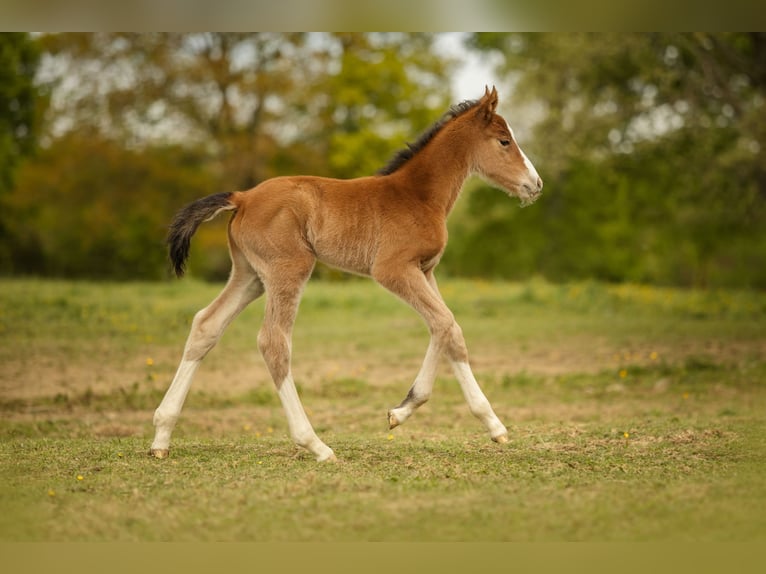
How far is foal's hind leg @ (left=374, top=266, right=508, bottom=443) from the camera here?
6441 millimetres

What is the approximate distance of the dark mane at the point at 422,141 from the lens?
23.1 feet

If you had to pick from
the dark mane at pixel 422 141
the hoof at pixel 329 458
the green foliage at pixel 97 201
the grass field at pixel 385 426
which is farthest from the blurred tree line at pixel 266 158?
the hoof at pixel 329 458

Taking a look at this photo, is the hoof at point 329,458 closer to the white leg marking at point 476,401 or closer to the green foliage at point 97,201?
the white leg marking at point 476,401

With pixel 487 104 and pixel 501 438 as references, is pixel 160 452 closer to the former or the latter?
pixel 501 438

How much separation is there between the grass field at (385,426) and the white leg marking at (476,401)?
8.7 inches

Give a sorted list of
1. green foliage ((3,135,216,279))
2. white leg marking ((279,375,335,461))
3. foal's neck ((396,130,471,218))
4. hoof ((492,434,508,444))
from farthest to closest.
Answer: green foliage ((3,135,216,279)) < foal's neck ((396,130,471,218)) < hoof ((492,434,508,444)) < white leg marking ((279,375,335,461))

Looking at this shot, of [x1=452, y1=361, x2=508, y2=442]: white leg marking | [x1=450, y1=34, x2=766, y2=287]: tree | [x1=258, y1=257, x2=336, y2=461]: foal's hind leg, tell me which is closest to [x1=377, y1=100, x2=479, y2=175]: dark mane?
[x1=258, y1=257, x2=336, y2=461]: foal's hind leg

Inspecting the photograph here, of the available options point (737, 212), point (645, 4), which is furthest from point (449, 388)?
point (737, 212)

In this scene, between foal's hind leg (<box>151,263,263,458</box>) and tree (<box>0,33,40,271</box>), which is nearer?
foal's hind leg (<box>151,263,263,458</box>)

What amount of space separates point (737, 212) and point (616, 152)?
333 cm

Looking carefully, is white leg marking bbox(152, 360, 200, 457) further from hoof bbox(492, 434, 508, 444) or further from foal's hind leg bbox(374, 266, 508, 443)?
hoof bbox(492, 434, 508, 444)

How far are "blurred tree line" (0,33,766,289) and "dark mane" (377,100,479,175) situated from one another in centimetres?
1572

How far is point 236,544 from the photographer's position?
4699 mm

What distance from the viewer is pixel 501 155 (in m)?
6.93
